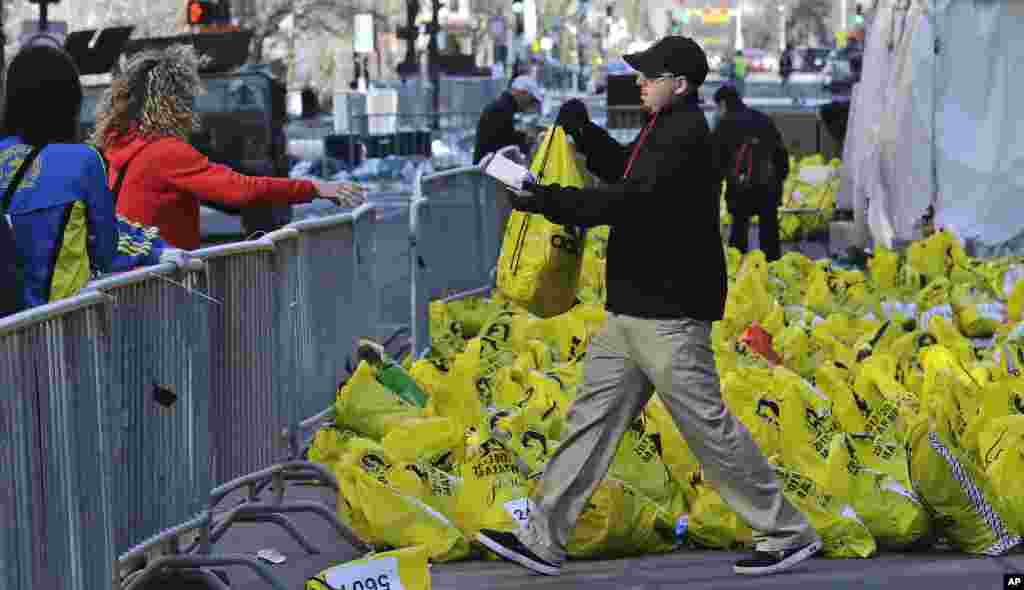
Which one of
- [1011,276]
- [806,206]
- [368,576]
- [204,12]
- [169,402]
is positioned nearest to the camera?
[368,576]

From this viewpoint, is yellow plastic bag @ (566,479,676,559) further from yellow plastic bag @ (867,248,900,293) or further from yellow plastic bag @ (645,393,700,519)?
yellow plastic bag @ (867,248,900,293)

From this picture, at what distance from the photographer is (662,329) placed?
6.49 m

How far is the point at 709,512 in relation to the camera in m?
7.13

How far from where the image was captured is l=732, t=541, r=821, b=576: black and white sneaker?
6.68 metres

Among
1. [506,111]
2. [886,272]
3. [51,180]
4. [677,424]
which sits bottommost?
[886,272]

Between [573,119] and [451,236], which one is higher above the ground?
[573,119]

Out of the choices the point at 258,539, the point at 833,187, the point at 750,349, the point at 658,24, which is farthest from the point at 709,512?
the point at 658,24

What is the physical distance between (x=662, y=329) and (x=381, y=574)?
4.22ft

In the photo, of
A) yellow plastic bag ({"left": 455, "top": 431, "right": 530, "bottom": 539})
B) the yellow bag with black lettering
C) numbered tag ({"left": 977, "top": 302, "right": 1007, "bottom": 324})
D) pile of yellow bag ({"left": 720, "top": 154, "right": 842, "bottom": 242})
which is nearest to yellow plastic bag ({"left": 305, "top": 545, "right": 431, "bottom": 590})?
yellow plastic bag ({"left": 455, "top": 431, "right": 530, "bottom": 539})

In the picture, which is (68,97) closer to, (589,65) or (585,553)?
(585,553)

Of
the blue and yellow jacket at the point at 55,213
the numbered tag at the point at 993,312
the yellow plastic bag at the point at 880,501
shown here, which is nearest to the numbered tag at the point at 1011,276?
the numbered tag at the point at 993,312

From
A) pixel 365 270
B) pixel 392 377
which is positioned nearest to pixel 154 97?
pixel 392 377

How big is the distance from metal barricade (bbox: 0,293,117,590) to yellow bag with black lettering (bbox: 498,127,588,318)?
79.9 inches

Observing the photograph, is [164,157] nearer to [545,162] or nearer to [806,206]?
[545,162]
